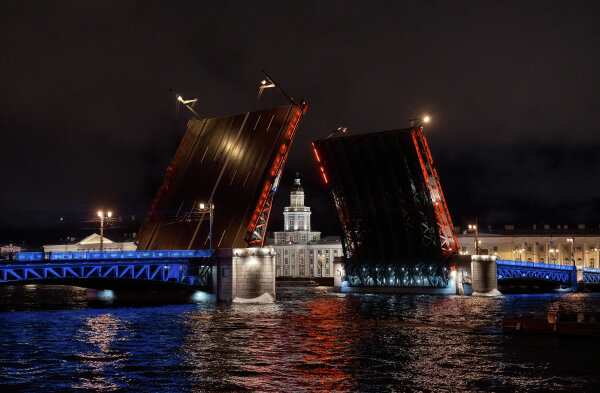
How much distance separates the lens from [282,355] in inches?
904

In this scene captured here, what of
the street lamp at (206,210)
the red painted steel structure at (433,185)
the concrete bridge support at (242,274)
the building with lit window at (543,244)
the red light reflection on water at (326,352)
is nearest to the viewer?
the red light reflection on water at (326,352)

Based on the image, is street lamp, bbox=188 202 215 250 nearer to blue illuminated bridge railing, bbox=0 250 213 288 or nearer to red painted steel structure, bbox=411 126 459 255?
blue illuminated bridge railing, bbox=0 250 213 288

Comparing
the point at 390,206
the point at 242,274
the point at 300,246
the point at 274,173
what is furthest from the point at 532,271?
the point at 300,246

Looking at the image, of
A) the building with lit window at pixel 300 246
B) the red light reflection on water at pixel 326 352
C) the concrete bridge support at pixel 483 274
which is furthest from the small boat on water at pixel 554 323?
the building with lit window at pixel 300 246

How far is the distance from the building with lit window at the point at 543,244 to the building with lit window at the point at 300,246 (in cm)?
3015

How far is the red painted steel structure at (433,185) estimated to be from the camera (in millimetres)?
53753

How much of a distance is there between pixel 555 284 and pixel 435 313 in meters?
53.2

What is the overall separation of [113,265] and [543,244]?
94.7 meters

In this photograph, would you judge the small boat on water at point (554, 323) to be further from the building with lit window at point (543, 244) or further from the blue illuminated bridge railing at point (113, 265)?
the building with lit window at point (543, 244)

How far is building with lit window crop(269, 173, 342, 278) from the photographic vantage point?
484 ft

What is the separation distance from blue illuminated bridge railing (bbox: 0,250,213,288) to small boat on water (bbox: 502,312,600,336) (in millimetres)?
23777

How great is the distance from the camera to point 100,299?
197 feet

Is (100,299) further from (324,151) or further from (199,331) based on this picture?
(199,331)

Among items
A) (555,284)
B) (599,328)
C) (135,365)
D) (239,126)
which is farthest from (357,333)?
(555,284)
